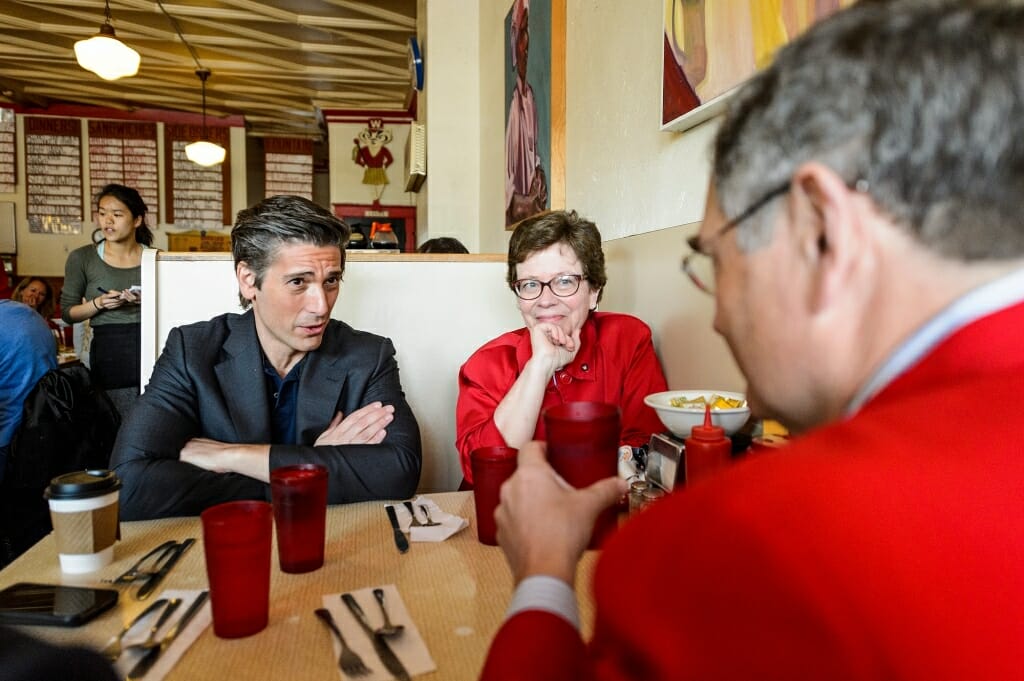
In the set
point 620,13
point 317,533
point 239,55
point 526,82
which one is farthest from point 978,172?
point 239,55

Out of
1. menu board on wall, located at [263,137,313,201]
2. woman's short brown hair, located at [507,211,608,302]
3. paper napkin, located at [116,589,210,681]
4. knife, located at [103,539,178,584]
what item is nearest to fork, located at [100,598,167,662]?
paper napkin, located at [116,589,210,681]

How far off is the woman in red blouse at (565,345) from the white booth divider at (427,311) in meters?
0.51

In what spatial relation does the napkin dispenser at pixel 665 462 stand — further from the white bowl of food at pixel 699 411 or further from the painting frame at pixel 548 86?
the painting frame at pixel 548 86

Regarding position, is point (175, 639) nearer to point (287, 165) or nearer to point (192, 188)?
point (192, 188)

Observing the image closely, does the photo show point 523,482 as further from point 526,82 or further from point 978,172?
point 526,82

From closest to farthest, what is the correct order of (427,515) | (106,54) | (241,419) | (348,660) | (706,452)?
(348,660) < (706,452) < (427,515) < (241,419) < (106,54)

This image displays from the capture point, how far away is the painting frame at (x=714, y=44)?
1.26 metres

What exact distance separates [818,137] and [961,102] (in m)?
0.09

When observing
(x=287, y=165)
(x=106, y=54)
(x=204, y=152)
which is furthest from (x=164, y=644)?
(x=287, y=165)

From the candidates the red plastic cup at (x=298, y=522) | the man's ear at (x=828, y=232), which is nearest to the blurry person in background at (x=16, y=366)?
the red plastic cup at (x=298, y=522)

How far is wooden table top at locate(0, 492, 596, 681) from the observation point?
2.49 ft

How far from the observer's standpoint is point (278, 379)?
1.83 m

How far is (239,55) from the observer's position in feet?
23.9

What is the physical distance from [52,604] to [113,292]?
2996 millimetres
